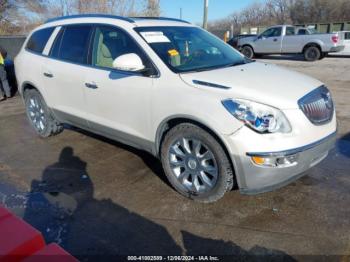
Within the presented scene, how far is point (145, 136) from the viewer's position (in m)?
3.56

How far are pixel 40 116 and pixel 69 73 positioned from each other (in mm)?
1431

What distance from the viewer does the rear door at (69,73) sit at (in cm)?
410

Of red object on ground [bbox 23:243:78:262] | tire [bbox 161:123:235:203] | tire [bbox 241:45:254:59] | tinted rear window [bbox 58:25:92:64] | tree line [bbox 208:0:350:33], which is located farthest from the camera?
tree line [bbox 208:0:350:33]

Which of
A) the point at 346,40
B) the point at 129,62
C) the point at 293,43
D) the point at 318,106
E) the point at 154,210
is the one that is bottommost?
the point at 154,210

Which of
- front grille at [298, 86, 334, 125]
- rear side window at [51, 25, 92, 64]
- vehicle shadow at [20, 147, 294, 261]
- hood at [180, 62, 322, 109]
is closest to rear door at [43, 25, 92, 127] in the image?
rear side window at [51, 25, 92, 64]

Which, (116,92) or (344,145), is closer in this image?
(116,92)

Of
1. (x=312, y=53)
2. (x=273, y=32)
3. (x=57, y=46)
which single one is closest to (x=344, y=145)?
(x=57, y=46)

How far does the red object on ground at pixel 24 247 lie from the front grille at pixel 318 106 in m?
2.31

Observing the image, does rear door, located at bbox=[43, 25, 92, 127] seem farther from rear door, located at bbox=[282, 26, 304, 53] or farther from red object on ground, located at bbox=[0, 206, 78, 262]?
rear door, located at bbox=[282, 26, 304, 53]

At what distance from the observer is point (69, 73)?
420cm

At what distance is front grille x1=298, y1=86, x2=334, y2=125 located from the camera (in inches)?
114

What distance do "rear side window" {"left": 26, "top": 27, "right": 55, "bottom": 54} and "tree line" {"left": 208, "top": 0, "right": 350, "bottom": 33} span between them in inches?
1392

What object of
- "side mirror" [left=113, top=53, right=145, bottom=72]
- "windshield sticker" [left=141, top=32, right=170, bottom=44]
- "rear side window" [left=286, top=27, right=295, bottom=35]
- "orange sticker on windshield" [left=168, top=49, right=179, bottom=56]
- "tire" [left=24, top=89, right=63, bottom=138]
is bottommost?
Answer: "tire" [left=24, top=89, right=63, bottom=138]

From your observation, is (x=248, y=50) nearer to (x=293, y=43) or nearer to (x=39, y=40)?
(x=293, y=43)
